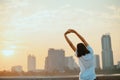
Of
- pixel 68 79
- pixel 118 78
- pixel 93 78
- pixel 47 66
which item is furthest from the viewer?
pixel 47 66

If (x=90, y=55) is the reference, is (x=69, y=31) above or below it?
above

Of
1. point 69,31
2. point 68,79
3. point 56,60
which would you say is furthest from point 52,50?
point 69,31

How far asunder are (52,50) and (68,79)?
506 ft

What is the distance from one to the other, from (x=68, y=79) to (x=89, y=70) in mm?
21794

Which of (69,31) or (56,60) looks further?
(56,60)

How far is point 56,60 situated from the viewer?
184 meters

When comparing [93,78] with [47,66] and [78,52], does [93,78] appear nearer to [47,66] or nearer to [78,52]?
[78,52]

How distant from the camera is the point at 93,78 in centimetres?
813

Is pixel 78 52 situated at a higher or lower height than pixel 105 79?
higher

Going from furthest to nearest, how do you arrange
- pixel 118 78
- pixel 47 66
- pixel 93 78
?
pixel 47 66
pixel 118 78
pixel 93 78

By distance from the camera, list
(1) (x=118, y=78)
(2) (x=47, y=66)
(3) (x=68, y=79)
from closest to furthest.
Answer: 1. (1) (x=118, y=78)
2. (3) (x=68, y=79)
3. (2) (x=47, y=66)

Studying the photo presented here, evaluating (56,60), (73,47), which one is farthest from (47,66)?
(73,47)

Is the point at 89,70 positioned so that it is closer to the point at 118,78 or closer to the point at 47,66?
the point at 118,78

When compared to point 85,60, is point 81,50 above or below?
above
